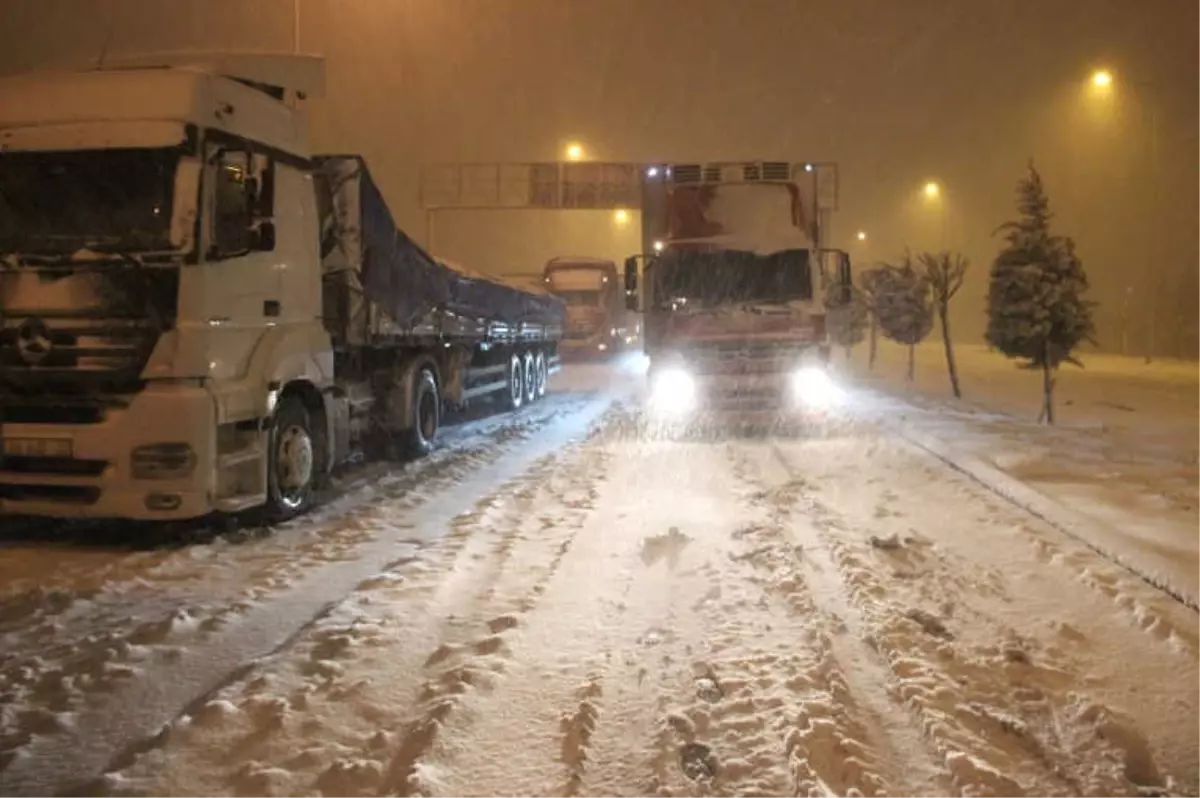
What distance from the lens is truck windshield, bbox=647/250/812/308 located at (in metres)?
15.1

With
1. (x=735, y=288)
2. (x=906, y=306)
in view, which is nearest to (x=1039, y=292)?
(x=735, y=288)

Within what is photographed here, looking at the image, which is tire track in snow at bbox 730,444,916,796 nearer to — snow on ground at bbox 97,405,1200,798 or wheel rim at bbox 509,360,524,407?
snow on ground at bbox 97,405,1200,798

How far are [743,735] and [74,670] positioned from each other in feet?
11.4

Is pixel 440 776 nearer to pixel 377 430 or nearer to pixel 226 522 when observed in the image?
pixel 226 522

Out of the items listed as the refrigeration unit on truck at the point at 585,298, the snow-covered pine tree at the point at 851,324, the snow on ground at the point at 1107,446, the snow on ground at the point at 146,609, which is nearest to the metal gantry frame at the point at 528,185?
the refrigeration unit on truck at the point at 585,298

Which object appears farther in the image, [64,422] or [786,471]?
[786,471]

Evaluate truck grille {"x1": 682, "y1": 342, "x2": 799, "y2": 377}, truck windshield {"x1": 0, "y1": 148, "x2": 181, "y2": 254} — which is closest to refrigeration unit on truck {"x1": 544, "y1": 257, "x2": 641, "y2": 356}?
truck grille {"x1": 682, "y1": 342, "x2": 799, "y2": 377}

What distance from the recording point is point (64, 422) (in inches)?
303

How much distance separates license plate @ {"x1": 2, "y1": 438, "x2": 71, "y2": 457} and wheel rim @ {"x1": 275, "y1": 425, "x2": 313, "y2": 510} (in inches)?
68.7

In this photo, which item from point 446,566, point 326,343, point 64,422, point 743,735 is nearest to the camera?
point 743,735

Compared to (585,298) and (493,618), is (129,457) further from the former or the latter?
(585,298)

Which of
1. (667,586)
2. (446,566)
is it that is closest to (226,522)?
(446,566)

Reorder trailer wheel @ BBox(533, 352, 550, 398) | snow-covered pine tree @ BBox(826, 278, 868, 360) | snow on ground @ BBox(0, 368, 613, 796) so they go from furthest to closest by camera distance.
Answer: snow-covered pine tree @ BBox(826, 278, 868, 360), trailer wheel @ BBox(533, 352, 550, 398), snow on ground @ BBox(0, 368, 613, 796)

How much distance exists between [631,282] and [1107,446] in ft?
23.6
